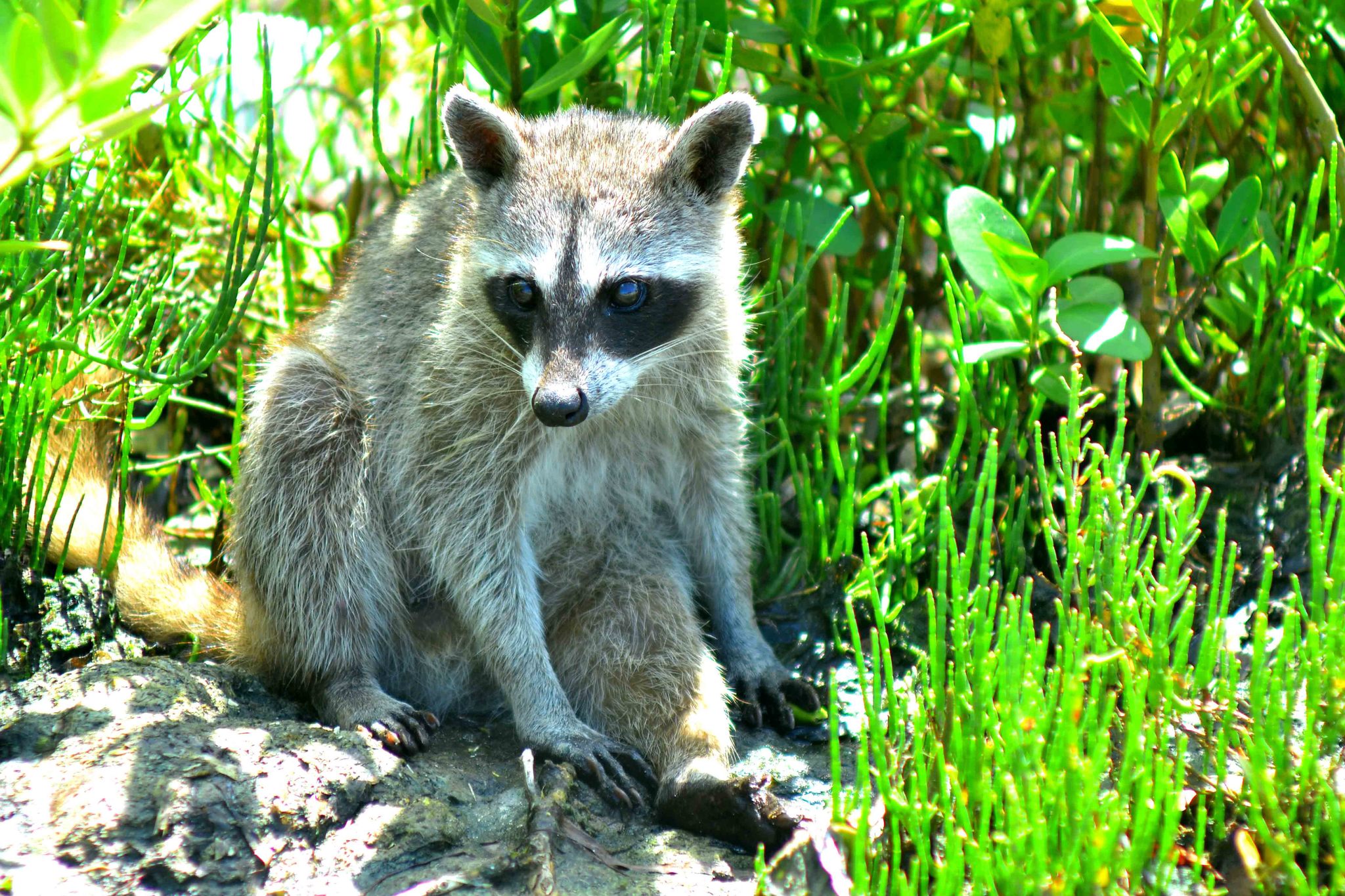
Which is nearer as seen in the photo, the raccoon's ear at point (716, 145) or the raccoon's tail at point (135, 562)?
the raccoon's ear at point (716, 145)

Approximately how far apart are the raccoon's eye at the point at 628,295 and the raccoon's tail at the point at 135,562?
175cm

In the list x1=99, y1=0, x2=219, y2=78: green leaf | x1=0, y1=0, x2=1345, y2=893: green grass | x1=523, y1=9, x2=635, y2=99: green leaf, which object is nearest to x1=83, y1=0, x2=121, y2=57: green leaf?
x1=99, y1=0, x2=219, y2=78: green leaf

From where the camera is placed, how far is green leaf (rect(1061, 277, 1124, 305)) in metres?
3.85

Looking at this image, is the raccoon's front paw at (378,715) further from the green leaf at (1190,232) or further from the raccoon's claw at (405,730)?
the green leaf at (1190,232)

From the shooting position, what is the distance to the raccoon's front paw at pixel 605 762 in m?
3.30

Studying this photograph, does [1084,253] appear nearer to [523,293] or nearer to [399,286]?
[523,293]

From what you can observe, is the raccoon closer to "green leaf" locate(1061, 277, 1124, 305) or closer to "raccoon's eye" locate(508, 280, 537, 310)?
"raccoon's eye" locate(508, 280, 537, 310)

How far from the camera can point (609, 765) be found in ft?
11.1

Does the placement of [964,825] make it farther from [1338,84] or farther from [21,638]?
[1338,84]

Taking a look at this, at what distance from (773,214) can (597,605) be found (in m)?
1.67

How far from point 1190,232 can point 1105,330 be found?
0.62 meters

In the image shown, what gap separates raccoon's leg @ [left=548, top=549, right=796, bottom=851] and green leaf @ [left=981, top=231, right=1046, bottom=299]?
1473mm

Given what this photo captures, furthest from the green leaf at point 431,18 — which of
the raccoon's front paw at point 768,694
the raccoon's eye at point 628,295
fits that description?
the raccoon's front paw at point 768,694

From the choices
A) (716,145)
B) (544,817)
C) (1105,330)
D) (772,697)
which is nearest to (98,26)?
(544,817)
